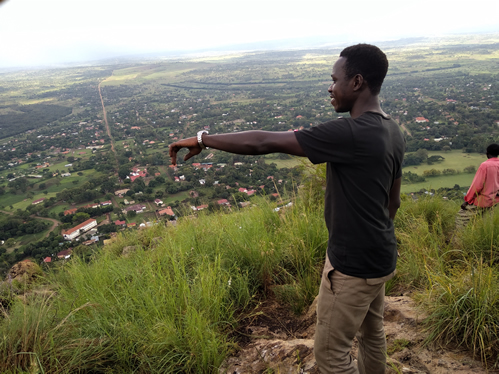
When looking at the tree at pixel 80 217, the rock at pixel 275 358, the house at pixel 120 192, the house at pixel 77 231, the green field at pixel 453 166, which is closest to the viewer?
the rock at pixel 275 358

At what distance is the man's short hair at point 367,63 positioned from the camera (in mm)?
1400

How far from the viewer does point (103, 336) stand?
6.26 ft

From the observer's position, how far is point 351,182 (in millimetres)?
1367

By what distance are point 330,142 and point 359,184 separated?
24 centimetres

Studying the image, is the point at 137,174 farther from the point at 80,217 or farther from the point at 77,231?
the point at 77,231

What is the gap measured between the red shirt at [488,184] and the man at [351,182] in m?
2.65

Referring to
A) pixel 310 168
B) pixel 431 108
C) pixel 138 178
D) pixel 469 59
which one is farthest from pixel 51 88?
pixel 469 59

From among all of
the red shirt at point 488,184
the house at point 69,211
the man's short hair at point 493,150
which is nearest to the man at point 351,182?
the red shirt at point 488,184

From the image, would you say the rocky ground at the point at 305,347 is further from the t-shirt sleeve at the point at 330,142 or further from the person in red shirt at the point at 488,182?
the person in red shirt at the point at 488,182

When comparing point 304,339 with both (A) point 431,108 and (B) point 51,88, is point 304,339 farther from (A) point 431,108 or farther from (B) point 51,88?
(B) point 51,88

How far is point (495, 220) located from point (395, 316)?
5.34ft

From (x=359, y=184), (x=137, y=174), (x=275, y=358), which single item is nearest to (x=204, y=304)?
(x=275, y=358)

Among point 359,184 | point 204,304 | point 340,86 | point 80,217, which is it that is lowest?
point 80,217

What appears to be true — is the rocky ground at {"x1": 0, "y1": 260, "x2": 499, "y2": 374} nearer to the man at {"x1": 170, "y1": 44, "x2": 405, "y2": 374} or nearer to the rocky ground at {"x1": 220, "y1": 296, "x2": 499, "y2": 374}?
the rocky ground at {"x1": 220, "y1": 296, "x2": 499, "y2": 374}
